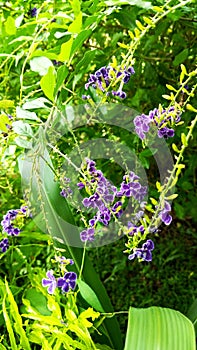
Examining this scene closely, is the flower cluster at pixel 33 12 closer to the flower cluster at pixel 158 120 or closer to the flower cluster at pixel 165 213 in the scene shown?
the flower cluster at pixel 158 120

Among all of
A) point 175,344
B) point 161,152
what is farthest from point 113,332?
point 161,152

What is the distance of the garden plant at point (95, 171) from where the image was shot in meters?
0.88

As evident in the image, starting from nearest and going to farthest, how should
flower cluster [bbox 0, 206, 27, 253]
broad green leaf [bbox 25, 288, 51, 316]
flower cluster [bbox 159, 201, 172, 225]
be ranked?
flower cluster [bbox 159, 201, 172, 225] < flower cluster [bbox 0, 206, 27, 253] < broad green leaf [bbox 25, 288, 51, 316]

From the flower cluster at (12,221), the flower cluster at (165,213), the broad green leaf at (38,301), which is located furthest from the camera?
the broad green leaf at (38,301)

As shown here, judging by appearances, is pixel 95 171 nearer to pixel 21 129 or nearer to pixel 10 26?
pixel 21 129

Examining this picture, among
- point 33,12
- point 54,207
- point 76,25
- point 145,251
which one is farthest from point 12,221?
point 33,12

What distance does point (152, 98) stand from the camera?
4.68 feet

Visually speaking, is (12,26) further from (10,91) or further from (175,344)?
(175,344)

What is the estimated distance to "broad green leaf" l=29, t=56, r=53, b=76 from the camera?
0.98 meters

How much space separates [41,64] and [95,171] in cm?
25

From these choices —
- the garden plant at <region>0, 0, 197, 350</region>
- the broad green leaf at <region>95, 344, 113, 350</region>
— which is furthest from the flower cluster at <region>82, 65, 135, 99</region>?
the broad green leaf at <region>95, 344, 113, 350</region>

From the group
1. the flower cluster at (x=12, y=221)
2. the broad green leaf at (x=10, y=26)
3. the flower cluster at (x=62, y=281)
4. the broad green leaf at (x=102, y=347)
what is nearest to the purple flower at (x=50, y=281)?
the flower cluster at (x=62, y=281)

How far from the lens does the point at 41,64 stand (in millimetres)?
998

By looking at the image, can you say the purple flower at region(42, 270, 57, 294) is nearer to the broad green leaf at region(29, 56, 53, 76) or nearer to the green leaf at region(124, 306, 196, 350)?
the green leaf at region(124, 306, 196, 350)
